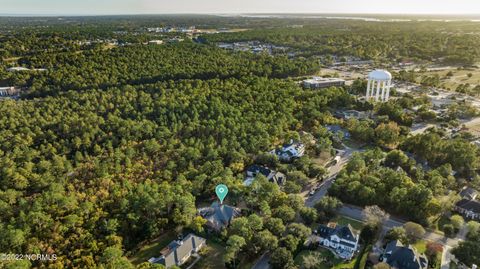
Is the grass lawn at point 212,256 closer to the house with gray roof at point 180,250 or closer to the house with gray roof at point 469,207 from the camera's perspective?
the house with gray roof at point 180,250

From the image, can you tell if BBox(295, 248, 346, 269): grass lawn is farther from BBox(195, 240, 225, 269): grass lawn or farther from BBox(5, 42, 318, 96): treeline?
BBox(5, 42, 318, 96): treeline

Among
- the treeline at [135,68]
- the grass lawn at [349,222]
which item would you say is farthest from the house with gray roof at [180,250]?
the treeline at [135,68]

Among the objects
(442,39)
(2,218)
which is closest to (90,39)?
(2,218)

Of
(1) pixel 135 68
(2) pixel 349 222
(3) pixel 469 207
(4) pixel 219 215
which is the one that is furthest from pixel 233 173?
(1) pixel 135 68

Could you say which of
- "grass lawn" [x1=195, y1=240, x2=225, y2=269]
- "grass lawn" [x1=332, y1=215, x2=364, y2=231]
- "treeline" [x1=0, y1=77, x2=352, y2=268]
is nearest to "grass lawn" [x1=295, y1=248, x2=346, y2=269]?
"grass lawn" [x1=332, y1=215, x2=364, y2=231]

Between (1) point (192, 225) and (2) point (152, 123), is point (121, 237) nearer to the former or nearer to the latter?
(1) point (192, 225)
